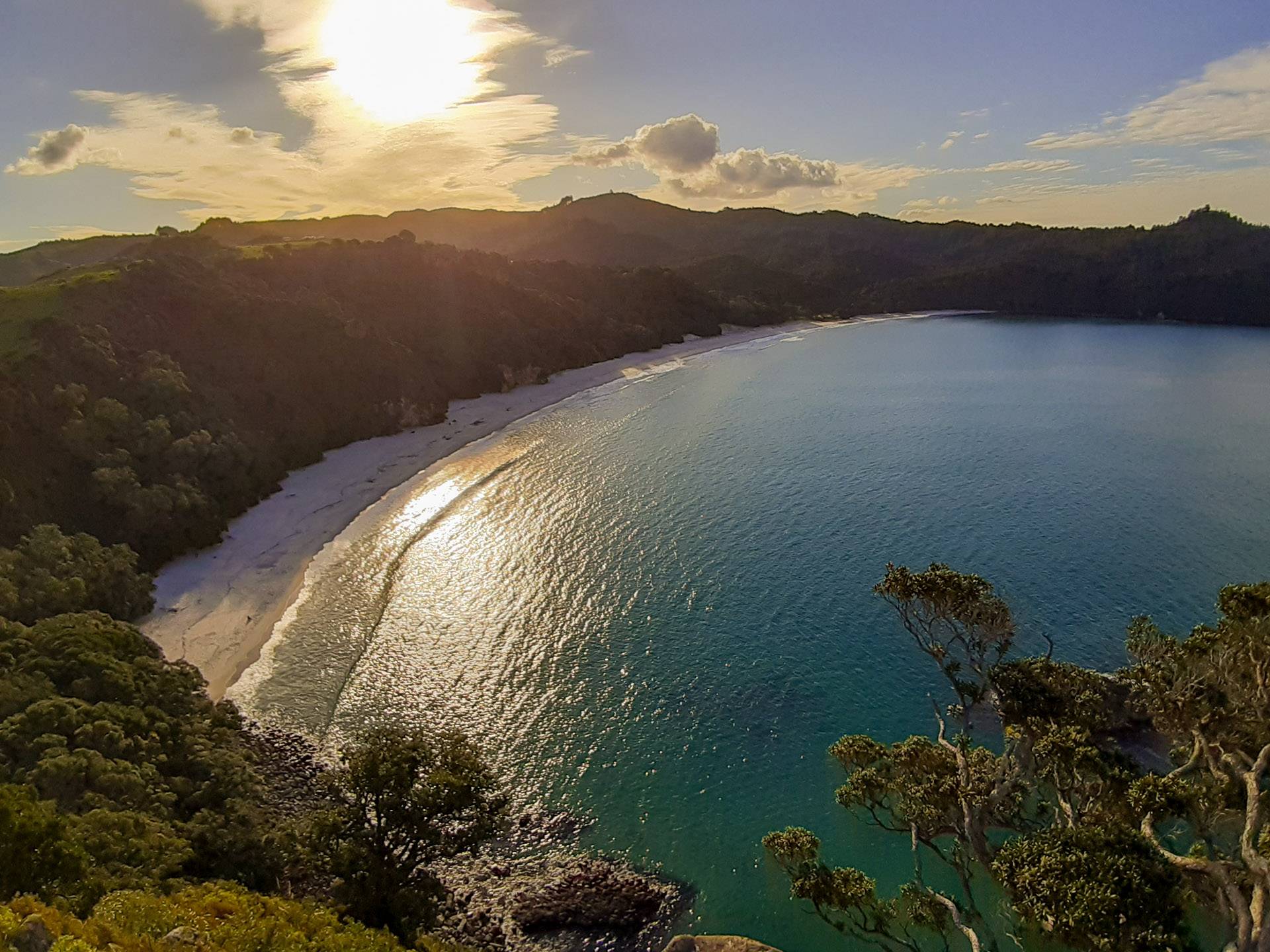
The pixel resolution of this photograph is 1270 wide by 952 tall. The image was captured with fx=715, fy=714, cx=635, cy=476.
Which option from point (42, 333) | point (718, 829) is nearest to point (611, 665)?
point (718, 829)

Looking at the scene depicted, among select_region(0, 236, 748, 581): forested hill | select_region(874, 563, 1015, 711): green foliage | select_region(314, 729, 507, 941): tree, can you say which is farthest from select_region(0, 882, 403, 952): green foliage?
select_region(0, 236, 748, 581): forested hill

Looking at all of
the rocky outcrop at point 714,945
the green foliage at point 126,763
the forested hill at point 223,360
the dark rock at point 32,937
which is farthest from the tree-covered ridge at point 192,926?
the forested hill at point 223,360

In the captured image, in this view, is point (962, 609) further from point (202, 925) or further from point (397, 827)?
point (202, 925)

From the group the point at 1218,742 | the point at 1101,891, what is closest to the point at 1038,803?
the point at 1218,742

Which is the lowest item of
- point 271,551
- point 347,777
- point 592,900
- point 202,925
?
point 592,900

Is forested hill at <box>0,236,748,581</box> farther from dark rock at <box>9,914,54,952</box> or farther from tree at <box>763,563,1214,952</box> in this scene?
tree at <box>763,563,1214,952</box>

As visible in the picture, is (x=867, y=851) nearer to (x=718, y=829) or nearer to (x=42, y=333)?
(x=718, y=829)

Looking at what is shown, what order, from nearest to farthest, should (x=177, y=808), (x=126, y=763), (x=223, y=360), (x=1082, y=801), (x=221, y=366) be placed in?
(x=1082, y=801) < (x=126, y=763) < (x=177, y=808) < (x=221, y=366) < (x=223, y=360)
